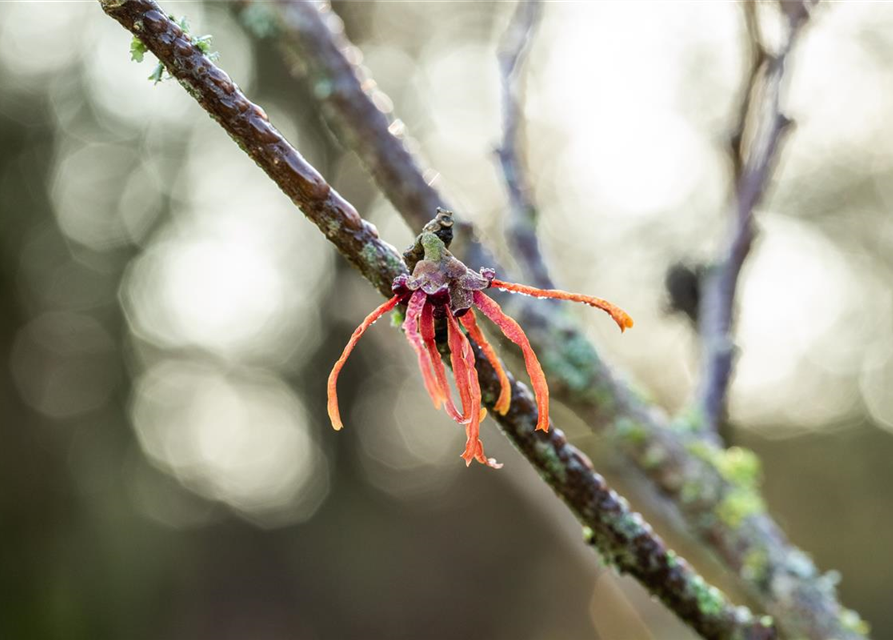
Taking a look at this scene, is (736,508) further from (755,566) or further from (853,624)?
(853,624)

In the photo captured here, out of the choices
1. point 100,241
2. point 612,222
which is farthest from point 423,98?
point 100,241

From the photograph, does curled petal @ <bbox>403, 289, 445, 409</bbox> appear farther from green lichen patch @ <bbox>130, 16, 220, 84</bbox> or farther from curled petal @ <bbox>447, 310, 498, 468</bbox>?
green lichen patch @ <bbox>130, 16, 220, 84</bbox>

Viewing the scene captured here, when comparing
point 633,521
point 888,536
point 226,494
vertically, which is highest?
point 226,494

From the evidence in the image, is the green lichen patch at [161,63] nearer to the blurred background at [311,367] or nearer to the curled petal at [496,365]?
the curled petal at [496,365]

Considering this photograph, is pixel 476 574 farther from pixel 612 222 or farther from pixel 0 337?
pixel 0 337

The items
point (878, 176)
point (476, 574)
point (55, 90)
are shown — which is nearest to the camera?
point (55, 90)

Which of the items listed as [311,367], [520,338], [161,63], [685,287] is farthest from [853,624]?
[311,367]
